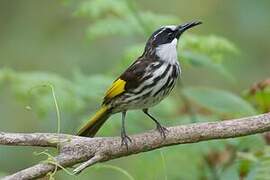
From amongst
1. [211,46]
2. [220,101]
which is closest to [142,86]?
[220,101]

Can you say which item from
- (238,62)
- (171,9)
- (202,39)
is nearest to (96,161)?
(202,39)

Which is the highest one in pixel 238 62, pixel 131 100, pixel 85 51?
pixel 85 51

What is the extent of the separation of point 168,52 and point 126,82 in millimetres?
337

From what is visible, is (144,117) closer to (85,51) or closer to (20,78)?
(20,78)

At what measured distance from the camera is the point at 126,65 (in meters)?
6.20

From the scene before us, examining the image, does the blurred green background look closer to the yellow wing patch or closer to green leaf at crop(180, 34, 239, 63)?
green leaf at crop(180, 34, 239, 63)

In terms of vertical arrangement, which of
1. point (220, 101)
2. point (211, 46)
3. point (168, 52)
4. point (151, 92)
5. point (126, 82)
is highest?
point (211, 46)

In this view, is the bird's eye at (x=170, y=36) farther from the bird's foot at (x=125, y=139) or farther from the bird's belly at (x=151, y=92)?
the bird's foot at (x=125, y=139)

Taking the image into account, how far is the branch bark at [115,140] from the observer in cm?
448

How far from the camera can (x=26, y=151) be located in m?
8.64

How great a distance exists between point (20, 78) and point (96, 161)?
6.27 feet

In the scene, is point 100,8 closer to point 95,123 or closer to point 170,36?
point 170,36

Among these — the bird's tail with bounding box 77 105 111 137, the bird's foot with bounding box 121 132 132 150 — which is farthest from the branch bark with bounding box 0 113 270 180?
the bird's tail with bounding box 77 105 111 137

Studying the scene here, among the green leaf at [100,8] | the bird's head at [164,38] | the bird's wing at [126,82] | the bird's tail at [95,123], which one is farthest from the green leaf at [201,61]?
the green leaf at [100,8]
